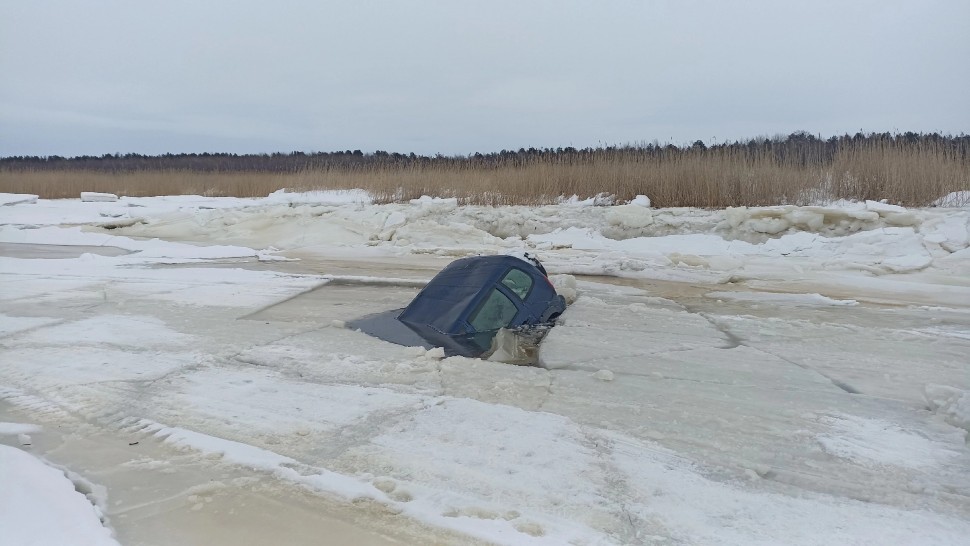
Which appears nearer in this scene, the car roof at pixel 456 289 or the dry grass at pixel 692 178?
the car roof at pixel 456 289

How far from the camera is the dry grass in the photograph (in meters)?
12.4

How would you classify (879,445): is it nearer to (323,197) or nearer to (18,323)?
(18,323)

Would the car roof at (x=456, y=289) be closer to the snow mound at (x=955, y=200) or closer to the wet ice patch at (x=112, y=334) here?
the wet ice patch at (x=112, y=334)

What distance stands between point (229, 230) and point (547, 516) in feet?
42.4

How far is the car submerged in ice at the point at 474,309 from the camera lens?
5311mm

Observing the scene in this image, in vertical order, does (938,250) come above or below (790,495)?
above

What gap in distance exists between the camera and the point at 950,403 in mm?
3650

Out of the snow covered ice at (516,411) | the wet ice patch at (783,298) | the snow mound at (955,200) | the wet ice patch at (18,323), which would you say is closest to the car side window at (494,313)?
the snow covered ice at (516,411)

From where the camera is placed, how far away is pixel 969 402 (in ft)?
11.6

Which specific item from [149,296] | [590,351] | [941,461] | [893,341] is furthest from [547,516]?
[149,296]

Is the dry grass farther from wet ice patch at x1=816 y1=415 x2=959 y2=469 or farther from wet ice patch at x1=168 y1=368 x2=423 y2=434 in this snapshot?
wet ice patch at x1=168 y1=368 x2=423 y2=434

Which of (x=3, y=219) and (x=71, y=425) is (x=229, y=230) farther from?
(x=71, y=425)

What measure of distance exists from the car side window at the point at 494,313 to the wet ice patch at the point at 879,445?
2.60 meters

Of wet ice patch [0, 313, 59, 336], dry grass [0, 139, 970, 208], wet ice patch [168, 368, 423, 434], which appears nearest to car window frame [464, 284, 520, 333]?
wet ice patch [168, 368, 423, 434]
